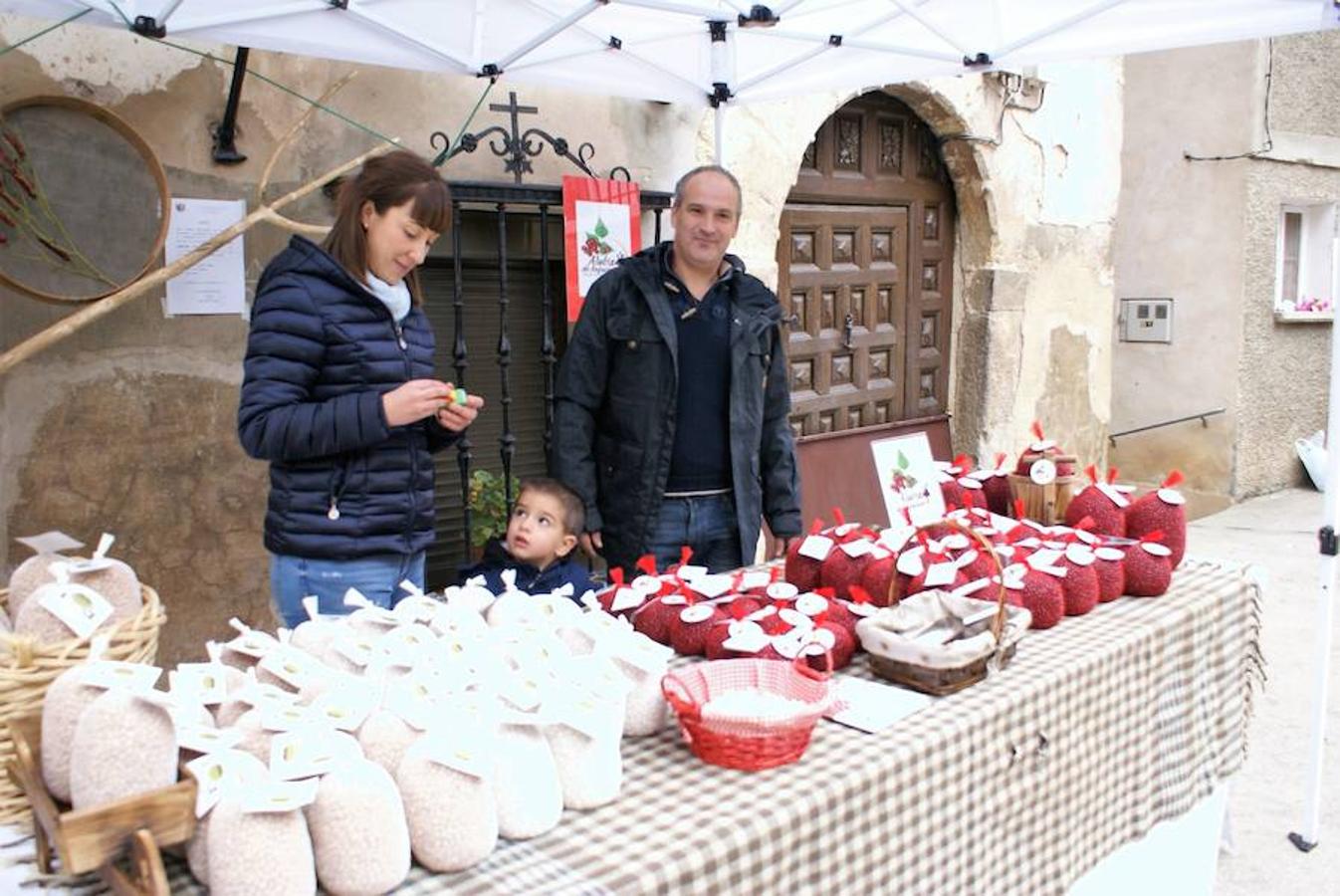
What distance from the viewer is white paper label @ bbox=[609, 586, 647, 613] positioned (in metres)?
1.92

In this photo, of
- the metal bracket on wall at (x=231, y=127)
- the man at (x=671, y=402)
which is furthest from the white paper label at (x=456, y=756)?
the metal bracket on wall at (x=231, y=127)

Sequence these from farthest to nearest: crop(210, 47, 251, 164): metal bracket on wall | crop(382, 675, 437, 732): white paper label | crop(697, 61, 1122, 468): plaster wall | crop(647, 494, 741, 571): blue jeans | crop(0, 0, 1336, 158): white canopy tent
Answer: crop(697, 61, 1122, 468): plaster wall
crop(210, 47, 251, 164): metal bracket on wall
crop(647, 494, 741, 571): blue jeans
crop(0, 0, 1336, 158): white canopy tent
crop(382, 675, 437, 732): white paper label

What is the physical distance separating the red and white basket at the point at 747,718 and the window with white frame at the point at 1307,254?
26.4 ft

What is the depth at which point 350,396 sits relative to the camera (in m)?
1.91

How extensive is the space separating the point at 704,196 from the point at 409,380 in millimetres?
919

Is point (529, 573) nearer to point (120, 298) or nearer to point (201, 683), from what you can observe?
point (201, 683)

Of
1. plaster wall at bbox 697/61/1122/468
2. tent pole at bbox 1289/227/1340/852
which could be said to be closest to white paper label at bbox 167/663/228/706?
tent pole at bbox 1289/227/1340/852

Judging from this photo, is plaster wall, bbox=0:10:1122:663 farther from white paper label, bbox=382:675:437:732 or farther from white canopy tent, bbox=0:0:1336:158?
white paper label, bbox=382:675:437:732

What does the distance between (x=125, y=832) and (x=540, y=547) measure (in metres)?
1.27

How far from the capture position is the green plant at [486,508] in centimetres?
363

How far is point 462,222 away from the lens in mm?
3652

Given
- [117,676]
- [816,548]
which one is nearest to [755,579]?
[816,548]

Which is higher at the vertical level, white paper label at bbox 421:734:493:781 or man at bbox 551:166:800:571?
man at bbox 551:166:800:571

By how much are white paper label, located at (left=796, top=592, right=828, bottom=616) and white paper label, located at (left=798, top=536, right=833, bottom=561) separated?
0.19 metres
